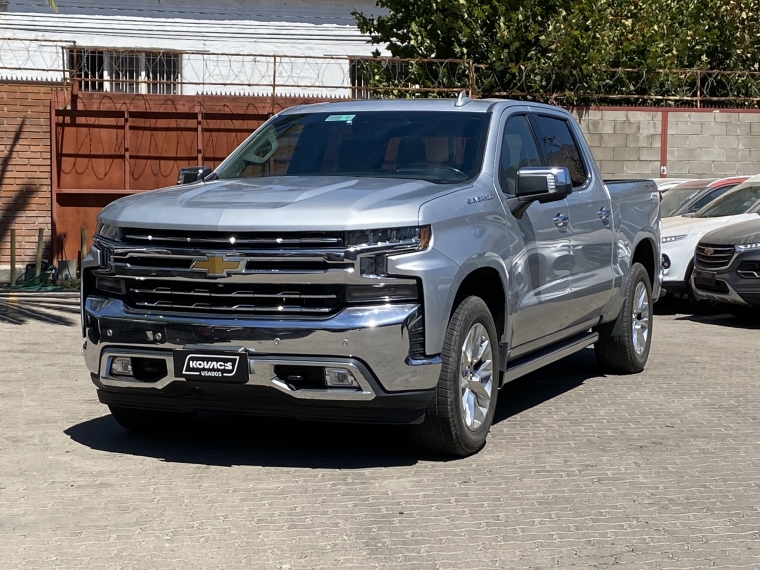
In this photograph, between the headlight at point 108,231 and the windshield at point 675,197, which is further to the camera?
the windshield at point 675,197

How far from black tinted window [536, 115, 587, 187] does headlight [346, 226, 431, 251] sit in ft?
7.77

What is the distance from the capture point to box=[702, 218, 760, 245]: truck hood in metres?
13.3

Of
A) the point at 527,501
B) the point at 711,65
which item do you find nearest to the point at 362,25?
the point at 711,65

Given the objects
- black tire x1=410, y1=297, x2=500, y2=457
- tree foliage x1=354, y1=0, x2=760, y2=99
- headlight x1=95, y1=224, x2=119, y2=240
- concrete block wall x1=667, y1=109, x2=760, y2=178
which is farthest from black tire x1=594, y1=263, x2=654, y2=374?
concrete block wall x1=667, y1=109, x2=760, y2=178

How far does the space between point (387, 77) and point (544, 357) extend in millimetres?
14092

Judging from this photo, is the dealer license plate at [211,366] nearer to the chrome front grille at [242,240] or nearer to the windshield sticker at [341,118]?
the chrome front grille at [242,240]

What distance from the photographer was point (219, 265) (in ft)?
20.0

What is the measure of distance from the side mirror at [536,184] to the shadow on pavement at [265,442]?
1.47 meters

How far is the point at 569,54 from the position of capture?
2069 centimetres

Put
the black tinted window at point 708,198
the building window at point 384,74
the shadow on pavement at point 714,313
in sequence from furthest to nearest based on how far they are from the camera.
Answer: the building window at point 384,74
the black tinted window at point 708,198
the shadow on pavement at point 714,313

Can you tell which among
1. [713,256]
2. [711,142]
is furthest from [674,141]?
[713,256]

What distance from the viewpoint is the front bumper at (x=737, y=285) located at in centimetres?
1296

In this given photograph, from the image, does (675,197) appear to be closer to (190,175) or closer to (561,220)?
(561,220)

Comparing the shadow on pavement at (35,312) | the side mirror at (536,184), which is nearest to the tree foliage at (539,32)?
the shadow on pavement at (35,312)
